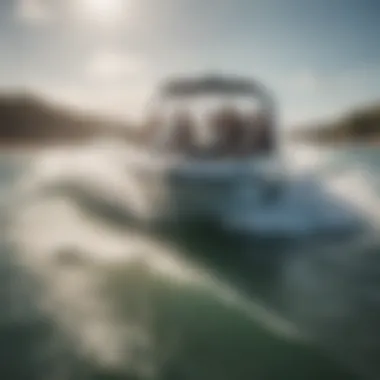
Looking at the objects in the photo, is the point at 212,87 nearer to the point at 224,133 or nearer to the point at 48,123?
the point at 224,133

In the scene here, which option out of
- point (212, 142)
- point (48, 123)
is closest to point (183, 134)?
point (212, 142)

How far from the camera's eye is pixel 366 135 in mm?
1237

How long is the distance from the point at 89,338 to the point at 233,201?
1.41 ft

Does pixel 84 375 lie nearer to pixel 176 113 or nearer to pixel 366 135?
pixel 176 113

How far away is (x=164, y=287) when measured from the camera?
117 centimetres

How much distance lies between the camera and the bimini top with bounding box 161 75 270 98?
3.94 feet

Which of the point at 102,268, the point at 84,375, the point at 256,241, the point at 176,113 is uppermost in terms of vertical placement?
the point at 176,113

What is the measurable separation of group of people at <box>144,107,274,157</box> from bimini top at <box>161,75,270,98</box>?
0.04 metres

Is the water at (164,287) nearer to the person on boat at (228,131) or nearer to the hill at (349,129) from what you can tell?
the hill at (349,129)

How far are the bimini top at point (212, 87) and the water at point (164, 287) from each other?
0.18 m

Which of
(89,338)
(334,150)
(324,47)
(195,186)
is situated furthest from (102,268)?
(324,47)

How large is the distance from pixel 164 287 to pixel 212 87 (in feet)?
1.49

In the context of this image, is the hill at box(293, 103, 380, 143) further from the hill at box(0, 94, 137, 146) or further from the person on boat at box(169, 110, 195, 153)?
the hill at box(0, 94, 137, 146)

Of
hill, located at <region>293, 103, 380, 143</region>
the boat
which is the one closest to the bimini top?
the boat
